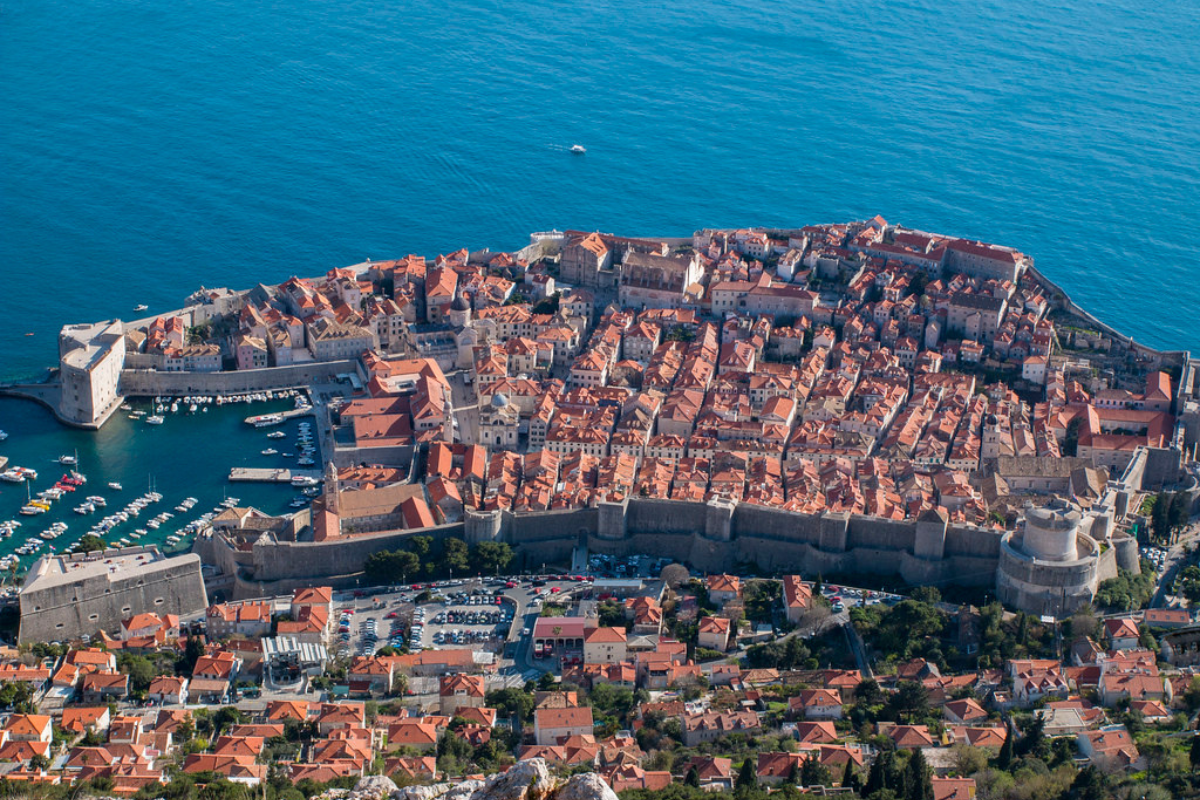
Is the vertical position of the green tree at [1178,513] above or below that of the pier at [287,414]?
above

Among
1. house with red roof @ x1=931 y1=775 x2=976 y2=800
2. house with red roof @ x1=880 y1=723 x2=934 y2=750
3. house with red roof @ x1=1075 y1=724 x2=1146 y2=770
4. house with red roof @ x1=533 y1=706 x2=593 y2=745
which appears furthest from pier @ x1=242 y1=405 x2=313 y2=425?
house with red roof @ x1=1075 y1=724 x2=1146 y2=770

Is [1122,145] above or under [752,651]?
above

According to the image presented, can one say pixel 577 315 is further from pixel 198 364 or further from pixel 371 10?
pixel 371 10

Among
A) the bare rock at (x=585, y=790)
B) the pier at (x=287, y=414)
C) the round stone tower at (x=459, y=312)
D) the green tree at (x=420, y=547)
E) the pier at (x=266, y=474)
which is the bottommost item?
the pier at (x=266, y=474)

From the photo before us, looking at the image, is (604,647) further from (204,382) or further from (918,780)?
(204,382)

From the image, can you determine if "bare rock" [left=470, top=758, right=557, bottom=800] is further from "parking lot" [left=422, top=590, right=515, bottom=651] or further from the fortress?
the fortress

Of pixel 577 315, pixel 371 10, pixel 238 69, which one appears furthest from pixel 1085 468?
pixel 371 10

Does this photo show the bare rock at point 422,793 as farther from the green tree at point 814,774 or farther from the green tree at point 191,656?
the green tree at point 191,656

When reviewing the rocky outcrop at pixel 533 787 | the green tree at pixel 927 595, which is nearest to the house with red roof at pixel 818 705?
the green tree at pixel 927 595
